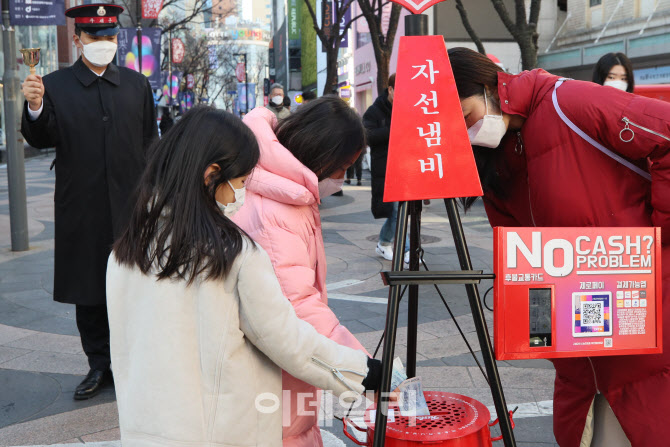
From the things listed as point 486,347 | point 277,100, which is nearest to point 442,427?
point 486,347

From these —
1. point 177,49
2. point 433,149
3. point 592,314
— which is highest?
point 177,49

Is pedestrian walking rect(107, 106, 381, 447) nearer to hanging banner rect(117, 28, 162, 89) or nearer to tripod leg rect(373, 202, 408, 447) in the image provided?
tripod leg rect(373, 202, 408, 447)

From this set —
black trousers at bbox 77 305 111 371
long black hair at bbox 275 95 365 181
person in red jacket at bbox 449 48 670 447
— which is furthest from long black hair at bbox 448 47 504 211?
black trousers at bbox 77 305 111 371

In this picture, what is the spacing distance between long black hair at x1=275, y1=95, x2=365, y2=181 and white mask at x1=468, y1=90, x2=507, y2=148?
37 cm

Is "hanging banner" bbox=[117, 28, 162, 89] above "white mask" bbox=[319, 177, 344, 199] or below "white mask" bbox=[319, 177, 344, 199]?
above

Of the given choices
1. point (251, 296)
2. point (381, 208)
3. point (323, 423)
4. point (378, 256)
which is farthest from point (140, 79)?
point (378, 256)

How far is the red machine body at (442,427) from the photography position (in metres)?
2.23

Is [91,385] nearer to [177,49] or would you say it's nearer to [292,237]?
[292,237]

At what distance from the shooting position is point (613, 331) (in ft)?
7.32

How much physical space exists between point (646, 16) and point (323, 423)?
52.2 feet

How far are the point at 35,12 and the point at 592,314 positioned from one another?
8333 millimetres

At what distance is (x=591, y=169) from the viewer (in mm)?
2314

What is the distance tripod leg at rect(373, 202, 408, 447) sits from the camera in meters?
2.20

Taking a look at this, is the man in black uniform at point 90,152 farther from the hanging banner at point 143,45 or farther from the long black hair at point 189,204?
the hanging banner at point 143,45
